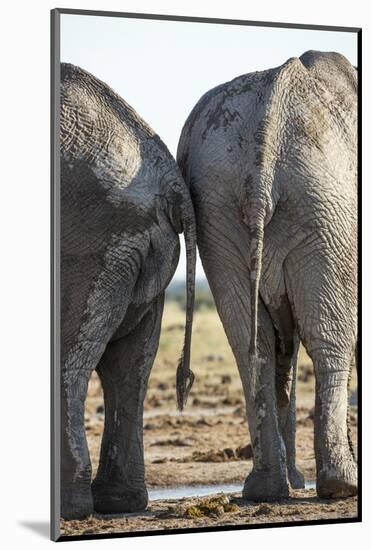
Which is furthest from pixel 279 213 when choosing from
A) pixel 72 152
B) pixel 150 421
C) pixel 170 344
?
pixel 170 344

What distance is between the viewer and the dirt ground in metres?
7.76

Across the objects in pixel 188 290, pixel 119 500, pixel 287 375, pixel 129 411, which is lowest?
pixel 119 500

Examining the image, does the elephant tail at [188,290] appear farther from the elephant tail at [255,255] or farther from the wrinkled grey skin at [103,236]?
the elephant tail at [255,255]

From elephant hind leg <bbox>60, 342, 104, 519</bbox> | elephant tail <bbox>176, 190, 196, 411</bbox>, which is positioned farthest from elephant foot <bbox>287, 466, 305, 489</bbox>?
elephant hind leg <bbox>60, 342, 104, 519</bbox>

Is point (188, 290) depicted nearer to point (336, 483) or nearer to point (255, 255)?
point (255, 255)

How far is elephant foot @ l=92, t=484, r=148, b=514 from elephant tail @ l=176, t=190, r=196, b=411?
0.41 m

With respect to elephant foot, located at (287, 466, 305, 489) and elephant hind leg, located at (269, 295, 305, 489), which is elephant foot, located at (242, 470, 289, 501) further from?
elephant foot, located at (287, 466, 305, 489)

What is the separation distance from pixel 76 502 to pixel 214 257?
42.9 inches

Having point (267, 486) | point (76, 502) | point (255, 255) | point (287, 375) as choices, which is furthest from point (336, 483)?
point (76, 502)

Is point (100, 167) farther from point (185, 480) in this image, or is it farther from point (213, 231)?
point (185, 480)

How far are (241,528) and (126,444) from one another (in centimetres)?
59

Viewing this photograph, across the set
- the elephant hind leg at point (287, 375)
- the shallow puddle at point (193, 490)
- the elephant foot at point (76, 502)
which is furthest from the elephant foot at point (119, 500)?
the elephant hind leg at point (287, 375)

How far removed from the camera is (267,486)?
796 cm

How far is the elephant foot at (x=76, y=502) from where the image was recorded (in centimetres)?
753
